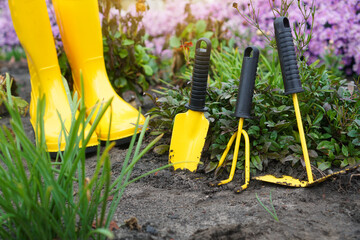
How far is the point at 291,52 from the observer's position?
Result: 1.26 metres

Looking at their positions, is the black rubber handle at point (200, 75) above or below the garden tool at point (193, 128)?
above

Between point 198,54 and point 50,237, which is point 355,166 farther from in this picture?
point 50,237

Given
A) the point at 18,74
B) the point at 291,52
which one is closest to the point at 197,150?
the point at 291,52

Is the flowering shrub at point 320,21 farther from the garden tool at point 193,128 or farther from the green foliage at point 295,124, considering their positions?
the garden tool at point 193,128

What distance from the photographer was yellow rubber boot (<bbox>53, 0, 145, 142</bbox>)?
5.38ft

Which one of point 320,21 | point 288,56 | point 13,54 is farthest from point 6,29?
point 288,56

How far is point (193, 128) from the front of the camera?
1.47 meters

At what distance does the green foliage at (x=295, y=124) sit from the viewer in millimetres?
1366

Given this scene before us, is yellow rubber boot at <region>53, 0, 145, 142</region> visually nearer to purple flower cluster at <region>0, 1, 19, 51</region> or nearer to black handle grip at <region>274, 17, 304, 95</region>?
black handle grip at <region>274, 17, 304, 95</region>

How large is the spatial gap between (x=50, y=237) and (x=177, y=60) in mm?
2071

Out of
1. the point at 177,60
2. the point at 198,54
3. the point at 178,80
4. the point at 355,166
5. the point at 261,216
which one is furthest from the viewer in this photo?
the point at 177,60

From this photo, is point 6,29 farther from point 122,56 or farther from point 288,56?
point 288,56

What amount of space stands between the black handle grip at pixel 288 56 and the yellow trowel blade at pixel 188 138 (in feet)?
1.18

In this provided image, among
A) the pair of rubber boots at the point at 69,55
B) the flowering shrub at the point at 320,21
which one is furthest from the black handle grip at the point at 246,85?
the flowering shrub at the point at 320,21
